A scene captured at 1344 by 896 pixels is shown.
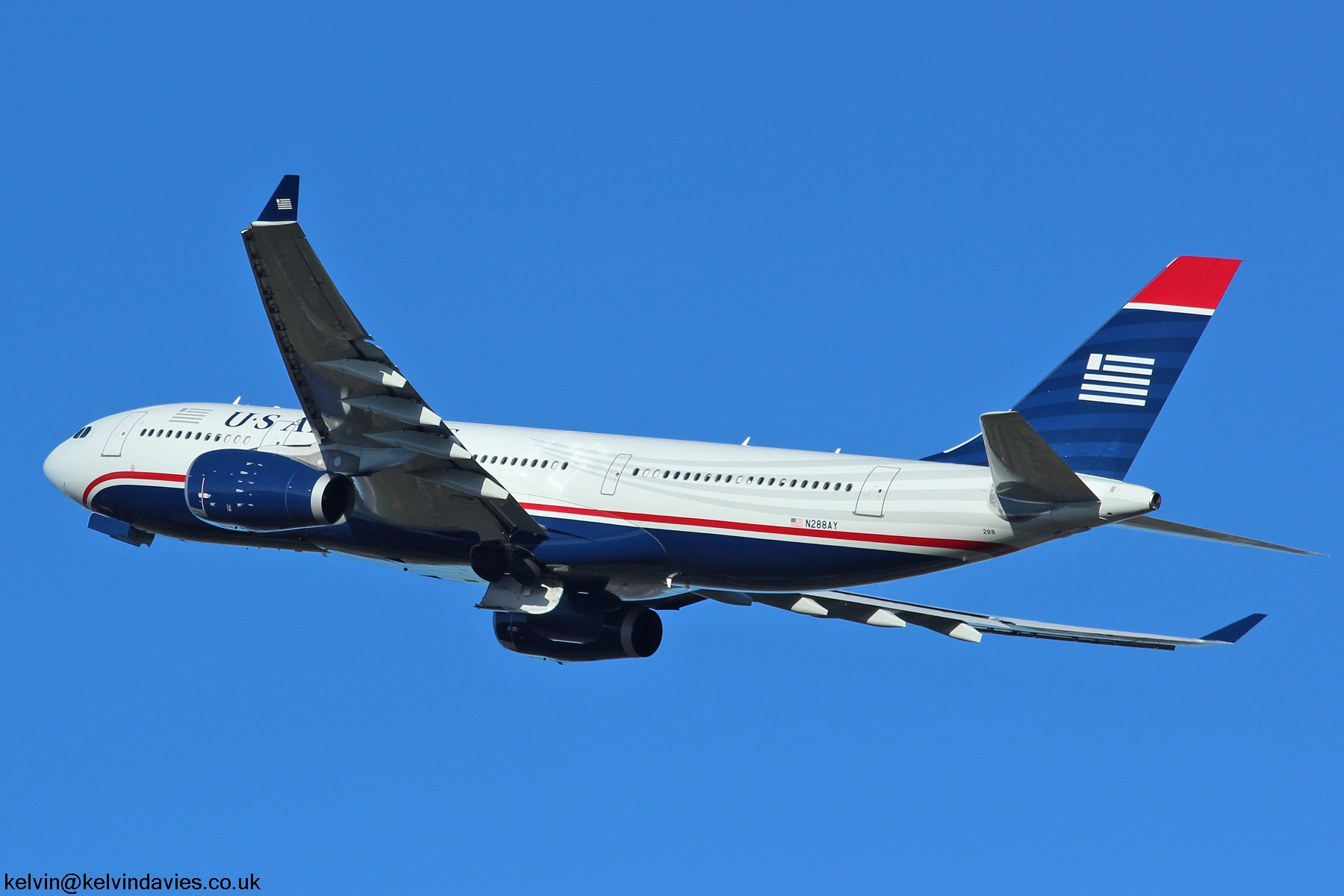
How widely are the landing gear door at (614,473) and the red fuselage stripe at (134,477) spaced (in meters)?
7.98

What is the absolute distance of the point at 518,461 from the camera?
3175 centimetres

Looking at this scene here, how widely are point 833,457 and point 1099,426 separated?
4422 mm

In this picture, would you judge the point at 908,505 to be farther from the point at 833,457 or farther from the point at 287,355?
the point at 287,355

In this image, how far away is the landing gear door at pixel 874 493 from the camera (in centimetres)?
2833

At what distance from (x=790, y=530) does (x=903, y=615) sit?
5.67 meters

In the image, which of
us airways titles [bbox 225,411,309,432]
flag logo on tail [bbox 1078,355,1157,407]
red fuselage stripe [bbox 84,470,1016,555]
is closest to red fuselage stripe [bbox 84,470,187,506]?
red fuselage stripe [bbox 84,470,1016,555]

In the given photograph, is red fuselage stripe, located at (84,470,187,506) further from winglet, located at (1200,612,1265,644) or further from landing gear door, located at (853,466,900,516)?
winglet, located at (1200,612,1265,644)

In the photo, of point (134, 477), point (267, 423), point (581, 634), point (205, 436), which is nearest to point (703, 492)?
point (581, 634)

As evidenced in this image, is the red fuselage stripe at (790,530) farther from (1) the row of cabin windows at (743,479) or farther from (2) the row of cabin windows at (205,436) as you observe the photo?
(2) the row of cabin windows at (205,436)

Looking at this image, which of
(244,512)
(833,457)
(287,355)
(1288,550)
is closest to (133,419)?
(244,512)

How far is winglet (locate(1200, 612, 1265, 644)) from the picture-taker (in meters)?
29.7

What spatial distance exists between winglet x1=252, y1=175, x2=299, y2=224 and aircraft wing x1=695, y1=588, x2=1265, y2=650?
1127 cm

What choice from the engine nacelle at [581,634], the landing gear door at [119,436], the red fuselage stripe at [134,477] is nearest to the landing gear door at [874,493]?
the engine nacelle at [581,634]

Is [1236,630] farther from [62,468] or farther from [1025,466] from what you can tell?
[62,468]
